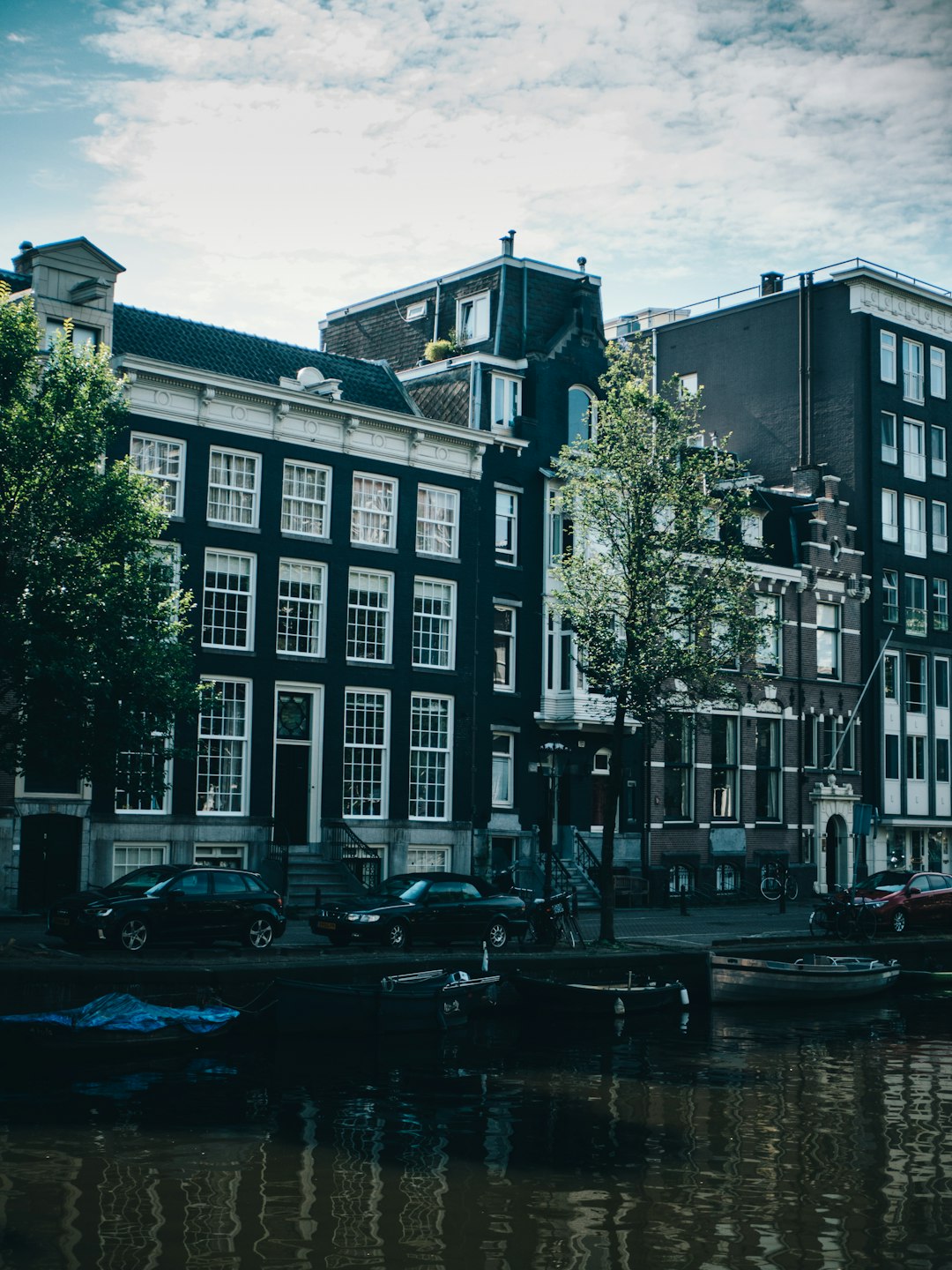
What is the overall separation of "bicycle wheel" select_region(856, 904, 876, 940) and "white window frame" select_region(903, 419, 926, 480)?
24.9m

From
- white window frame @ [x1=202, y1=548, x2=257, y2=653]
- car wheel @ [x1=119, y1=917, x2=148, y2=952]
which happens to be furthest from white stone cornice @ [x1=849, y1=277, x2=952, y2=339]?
car wheel @ [x1=119, y1=917, x2=148, y2=952]

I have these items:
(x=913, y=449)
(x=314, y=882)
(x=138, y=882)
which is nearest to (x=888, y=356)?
(x=913, y=449)

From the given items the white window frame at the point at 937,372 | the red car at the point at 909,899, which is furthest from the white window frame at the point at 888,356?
the red car at the point at 909,899

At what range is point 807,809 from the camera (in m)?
55.4

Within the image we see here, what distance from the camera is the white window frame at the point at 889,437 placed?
199 ft

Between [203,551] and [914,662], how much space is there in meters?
33.7

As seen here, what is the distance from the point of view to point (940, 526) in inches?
2483

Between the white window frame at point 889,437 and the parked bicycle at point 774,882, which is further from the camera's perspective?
the white window frame at point 889,437

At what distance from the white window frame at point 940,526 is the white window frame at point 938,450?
1334mm

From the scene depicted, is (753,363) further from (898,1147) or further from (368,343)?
(898,1147)

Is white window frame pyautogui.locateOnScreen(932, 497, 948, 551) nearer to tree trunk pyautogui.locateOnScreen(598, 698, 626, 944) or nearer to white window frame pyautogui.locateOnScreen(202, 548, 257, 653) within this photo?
tree trunk pyautogui.locateOnScreen(598, 698, 626, 944)

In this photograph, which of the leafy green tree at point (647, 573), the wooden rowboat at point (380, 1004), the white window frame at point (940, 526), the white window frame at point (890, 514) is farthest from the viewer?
the white window frame at point (940, 526)

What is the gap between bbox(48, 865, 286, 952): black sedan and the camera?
28.8 m

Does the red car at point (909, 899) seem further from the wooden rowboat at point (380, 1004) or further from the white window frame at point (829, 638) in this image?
the wooden rowboat at point (380, 1004)
